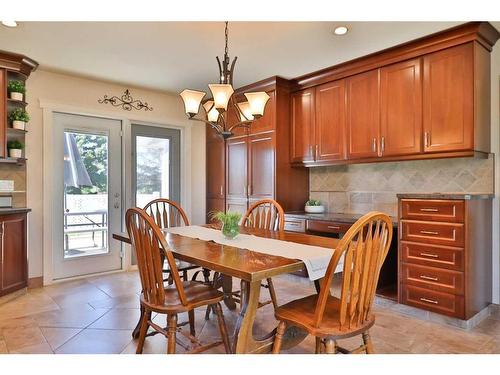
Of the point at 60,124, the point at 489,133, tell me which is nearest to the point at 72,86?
the point at 60,124

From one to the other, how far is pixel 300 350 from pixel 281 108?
2876mm

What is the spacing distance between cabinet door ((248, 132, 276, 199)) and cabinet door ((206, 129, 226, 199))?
1.99 feet

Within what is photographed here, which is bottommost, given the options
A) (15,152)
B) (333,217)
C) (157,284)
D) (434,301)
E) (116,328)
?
(116,328)

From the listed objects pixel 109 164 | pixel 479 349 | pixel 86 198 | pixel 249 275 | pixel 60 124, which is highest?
pixel 60 124

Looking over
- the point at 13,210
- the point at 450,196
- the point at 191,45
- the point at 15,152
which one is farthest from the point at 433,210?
the point at 15,152

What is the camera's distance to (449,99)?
295 cm

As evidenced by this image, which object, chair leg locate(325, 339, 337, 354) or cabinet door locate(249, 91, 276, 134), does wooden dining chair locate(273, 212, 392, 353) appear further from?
cabinet door locate(249, 91, 276, 134)

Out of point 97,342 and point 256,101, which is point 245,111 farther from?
point 97,342

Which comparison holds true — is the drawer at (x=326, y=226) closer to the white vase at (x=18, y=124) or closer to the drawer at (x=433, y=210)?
the drawer at (x=433, y=210)

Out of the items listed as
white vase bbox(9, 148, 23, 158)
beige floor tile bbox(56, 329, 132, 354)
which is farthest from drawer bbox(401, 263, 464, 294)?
white vase bbox(9, 148, 23, 158)

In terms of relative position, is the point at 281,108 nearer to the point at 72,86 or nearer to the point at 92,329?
the point at 72,86

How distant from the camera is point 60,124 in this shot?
13.4ft

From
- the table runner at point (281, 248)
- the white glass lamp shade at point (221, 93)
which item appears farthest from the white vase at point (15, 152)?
the white glass lamp shade at point (221, 93)

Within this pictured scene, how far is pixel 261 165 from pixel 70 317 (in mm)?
2621
